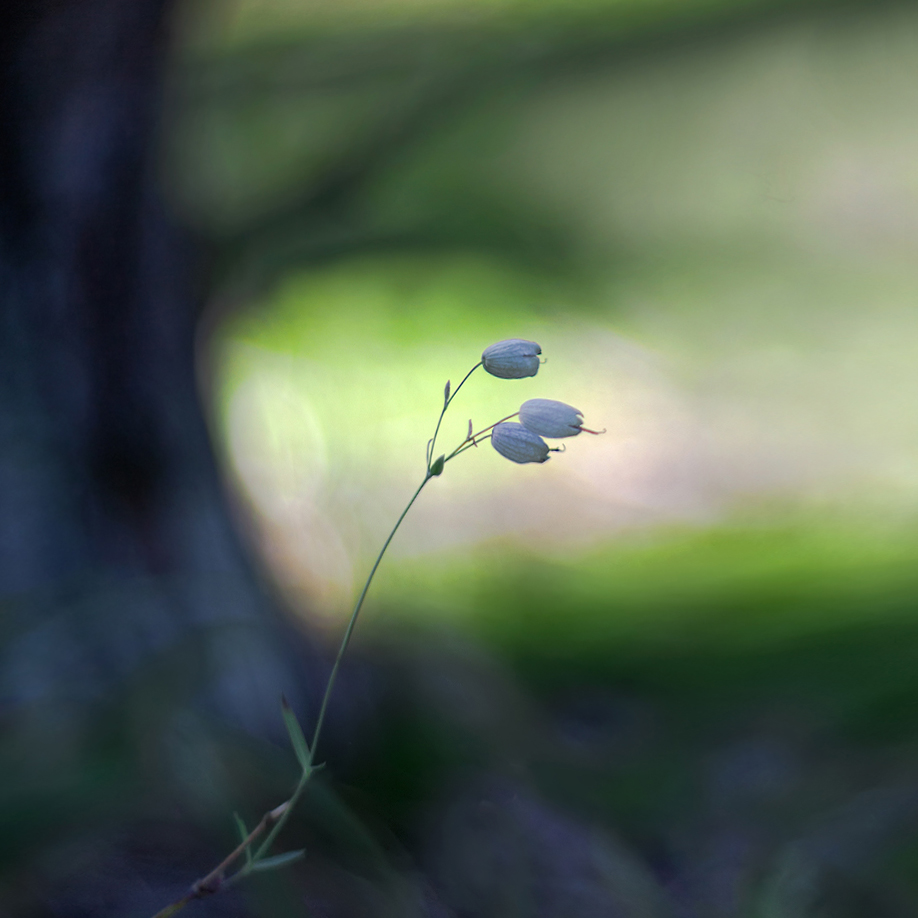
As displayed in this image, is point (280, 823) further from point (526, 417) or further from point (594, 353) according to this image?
point (594, 353)

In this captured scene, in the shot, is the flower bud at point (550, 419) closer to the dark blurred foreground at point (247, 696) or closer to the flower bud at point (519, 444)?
the flower bud at point (519, 444)

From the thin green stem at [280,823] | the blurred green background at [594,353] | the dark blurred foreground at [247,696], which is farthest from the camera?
the blurred green background at [594,353]

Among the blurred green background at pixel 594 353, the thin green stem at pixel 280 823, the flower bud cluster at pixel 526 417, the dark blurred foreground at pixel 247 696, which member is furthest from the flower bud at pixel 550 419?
the blurred green background at pixel 594 353

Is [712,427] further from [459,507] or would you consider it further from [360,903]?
[360,903]

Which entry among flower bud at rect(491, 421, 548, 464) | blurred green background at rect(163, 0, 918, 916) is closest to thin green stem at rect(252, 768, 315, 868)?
flower bud at rect(491, 421, 548, 464)

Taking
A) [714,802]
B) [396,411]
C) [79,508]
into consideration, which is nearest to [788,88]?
[396,411]

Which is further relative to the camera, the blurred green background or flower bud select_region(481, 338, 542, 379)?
the blurred green background

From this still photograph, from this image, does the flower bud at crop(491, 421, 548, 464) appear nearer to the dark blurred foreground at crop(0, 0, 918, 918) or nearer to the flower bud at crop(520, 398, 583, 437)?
the flower bud at crop(520, 398, 583, 437)
